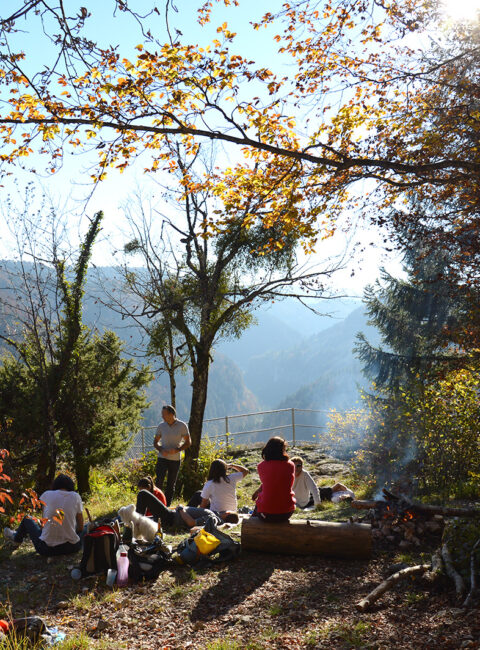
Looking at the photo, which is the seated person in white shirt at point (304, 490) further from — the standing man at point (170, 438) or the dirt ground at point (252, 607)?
the dirt ground at point (252, 607)

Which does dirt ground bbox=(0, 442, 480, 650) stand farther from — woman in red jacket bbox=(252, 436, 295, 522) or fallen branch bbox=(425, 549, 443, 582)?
woman in red jacket bbox=(252, 436, 295, 522)

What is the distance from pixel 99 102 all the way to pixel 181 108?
79 cm

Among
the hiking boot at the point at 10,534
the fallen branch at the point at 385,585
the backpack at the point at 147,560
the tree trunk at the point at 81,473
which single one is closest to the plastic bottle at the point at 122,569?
the backpack at the point at 147,560

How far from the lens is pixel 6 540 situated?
7070mm

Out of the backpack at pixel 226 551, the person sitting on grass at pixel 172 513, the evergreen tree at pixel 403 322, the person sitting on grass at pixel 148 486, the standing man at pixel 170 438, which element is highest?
the evergreen tree at pixel 403 322

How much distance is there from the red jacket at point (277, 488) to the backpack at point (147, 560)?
3.71 feet

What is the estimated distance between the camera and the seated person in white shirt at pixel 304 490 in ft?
27.6

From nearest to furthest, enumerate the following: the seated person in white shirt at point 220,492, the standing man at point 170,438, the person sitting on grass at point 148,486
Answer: the person sitting on grass at point 148,486 → the seated person in white shirt at point 220,492 → the standing man at point 170,438

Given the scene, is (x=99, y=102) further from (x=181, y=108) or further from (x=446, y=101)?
(x=446, y=101)

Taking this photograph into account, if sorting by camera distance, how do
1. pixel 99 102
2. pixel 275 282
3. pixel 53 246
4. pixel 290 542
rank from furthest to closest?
1. pixel 275 282
2. pixel 53 246
3. pixel 290 542
4. pixel 99 102

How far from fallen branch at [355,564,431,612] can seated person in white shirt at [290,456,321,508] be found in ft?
11.6

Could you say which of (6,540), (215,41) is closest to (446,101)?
(215,41)

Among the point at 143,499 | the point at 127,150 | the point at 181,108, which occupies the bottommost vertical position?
the point at 143,499

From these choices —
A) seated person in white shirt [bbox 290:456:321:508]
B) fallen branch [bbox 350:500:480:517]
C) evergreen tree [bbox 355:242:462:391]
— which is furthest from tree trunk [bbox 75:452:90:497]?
fallen branch [bbox 350:500:480:517]
